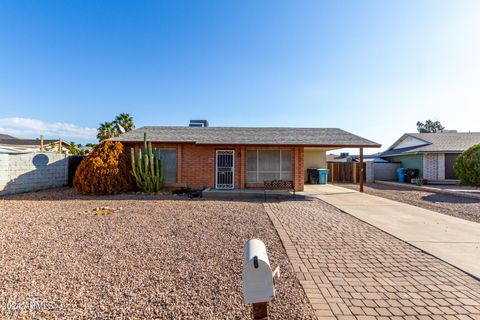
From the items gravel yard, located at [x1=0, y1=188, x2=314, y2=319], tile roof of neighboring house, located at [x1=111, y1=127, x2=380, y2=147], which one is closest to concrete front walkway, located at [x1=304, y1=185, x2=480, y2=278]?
gravel yard, located at [x1=0, y1=188, x2=314, y2=319]

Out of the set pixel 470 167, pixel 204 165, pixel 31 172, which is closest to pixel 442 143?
pixel 470 167

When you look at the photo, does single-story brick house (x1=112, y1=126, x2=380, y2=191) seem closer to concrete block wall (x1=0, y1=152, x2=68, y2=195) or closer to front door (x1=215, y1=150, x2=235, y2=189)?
front door (x1=215, y1=150, x2=235, y2=189)

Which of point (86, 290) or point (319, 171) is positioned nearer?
point (86, 290)

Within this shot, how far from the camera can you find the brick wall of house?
1261 cm

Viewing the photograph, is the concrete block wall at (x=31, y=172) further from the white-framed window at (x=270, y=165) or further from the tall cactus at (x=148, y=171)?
the white-framed window at (x=270, y=165)

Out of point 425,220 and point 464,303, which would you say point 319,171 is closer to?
point 425,220

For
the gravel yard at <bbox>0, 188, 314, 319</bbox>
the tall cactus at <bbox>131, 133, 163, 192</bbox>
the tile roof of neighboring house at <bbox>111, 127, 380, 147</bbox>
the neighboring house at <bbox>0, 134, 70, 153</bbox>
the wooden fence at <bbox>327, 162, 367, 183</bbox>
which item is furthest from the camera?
the wooden fence at <bbox>327, 162, 367, 183</bbox>

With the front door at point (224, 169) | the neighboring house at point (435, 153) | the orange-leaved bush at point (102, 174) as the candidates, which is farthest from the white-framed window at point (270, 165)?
the neighboring house at point (435, 153)

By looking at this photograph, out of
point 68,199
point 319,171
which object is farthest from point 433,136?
point 68,199

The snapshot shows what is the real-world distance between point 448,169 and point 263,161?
1529 centimetres

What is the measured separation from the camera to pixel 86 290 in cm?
301

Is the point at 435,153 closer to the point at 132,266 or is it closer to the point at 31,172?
the point at 132,266

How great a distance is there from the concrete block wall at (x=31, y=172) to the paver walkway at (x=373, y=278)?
1298 centimetres

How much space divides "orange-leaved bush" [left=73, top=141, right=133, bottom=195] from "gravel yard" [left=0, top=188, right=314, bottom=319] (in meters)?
3.52
